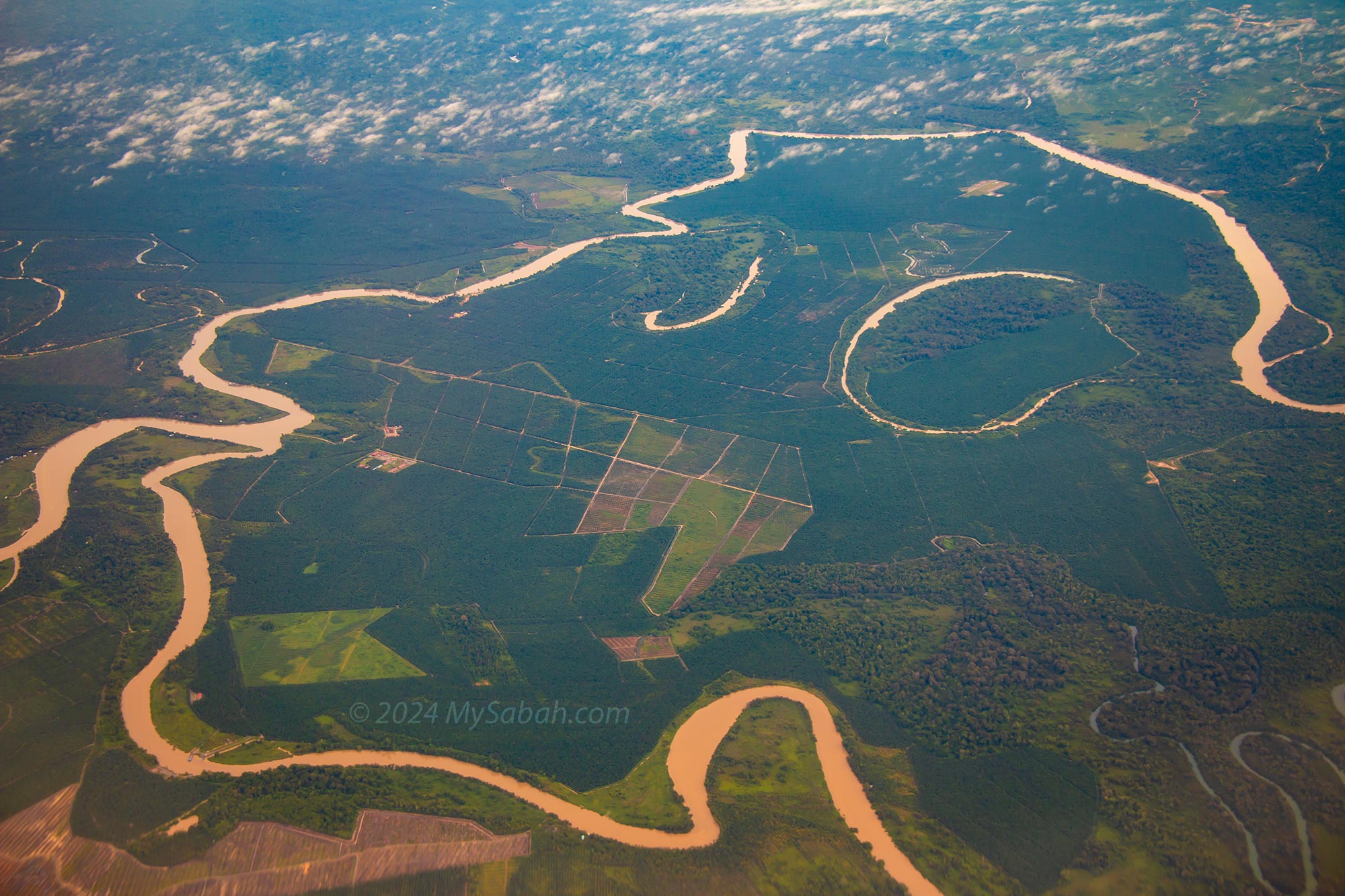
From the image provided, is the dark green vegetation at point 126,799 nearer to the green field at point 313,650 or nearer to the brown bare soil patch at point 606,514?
the green field at point 313,650

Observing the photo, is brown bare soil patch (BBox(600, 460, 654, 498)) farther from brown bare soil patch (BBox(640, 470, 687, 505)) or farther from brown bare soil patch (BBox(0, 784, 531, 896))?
brown bare soil patch (BBox(0, 784, 531, 896))

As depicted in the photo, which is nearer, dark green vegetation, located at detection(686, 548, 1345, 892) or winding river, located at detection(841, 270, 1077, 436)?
dark green vegetation, located at detection(686, 548, 1345, 892)

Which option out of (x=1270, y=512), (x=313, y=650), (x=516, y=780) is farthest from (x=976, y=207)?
(x=313, y=650)

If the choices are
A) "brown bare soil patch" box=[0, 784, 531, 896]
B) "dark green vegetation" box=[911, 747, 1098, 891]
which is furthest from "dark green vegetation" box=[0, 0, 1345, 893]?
"brown bare soil patch" box=[0, 784, 531, 896]

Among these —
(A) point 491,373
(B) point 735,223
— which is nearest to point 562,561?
(A) point 491,373

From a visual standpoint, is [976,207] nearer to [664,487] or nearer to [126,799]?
[664,487]

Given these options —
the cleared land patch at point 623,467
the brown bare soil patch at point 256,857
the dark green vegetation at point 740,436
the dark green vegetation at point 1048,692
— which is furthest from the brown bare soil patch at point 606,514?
the brown bare soil patch at point 256,857
